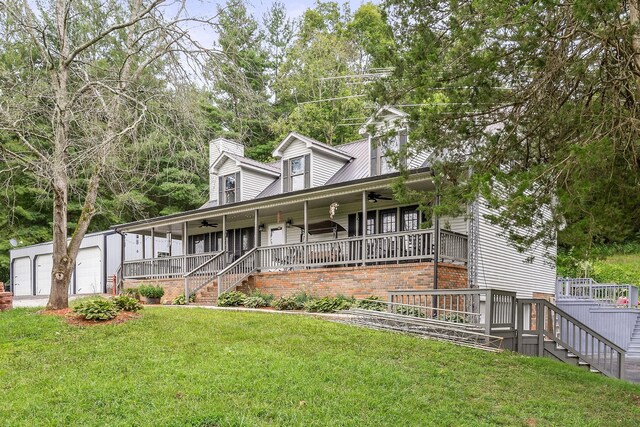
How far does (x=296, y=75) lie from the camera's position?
33.0m

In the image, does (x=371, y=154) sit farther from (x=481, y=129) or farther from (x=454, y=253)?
(x=481, y=129)

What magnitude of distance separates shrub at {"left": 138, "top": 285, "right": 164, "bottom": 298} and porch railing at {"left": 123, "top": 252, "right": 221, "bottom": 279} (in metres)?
1.67

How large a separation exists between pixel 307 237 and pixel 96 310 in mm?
8728

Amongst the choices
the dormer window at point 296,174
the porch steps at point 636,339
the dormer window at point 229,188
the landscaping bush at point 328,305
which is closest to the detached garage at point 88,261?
the dormer window at point 229,188

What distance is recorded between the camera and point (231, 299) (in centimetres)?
1650

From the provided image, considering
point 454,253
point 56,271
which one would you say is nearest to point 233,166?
point 454,253

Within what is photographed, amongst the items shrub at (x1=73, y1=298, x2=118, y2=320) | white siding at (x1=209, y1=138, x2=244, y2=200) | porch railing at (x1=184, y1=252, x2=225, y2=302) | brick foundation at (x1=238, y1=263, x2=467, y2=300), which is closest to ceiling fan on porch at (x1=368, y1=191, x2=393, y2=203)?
brick foundation at (x1=238, y1=263, x2=467, y2=300)

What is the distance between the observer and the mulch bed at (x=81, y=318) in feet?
31.8

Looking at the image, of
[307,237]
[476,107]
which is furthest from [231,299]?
[476,107]

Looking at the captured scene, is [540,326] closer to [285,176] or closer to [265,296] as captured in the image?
[265,296]

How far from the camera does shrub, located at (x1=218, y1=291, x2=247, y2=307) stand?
1648 cm

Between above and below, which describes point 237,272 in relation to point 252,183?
below

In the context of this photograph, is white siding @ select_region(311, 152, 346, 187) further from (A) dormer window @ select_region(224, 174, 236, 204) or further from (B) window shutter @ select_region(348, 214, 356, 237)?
(A) dormer window @ select_region(224, 174, 236, 204)

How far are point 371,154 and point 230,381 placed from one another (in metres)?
12.9
